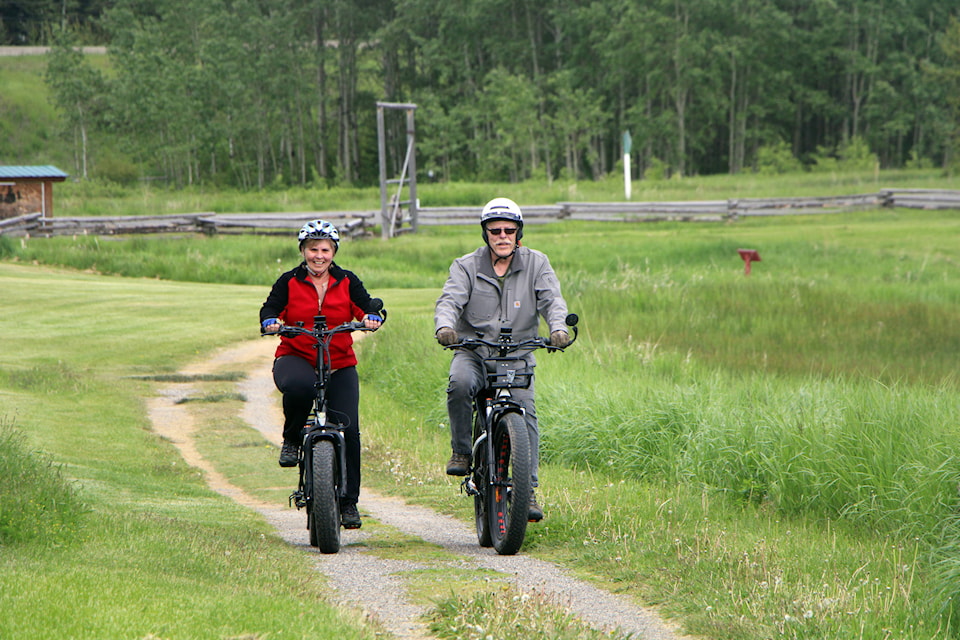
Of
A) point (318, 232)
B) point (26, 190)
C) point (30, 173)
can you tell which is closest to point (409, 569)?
point (318, 232)


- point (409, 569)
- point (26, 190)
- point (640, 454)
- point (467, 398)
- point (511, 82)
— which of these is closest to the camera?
point (409, 569)

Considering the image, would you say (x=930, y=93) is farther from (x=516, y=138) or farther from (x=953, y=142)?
(x=516, y=138)

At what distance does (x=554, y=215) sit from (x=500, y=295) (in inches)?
1394

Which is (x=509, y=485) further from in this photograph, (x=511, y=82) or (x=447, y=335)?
(x=511, y=82)

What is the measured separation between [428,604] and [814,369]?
31.0ft

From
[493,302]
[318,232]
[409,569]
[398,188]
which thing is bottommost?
[409,569]

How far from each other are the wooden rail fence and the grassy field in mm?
13404

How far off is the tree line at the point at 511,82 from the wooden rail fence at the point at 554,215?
23.7m

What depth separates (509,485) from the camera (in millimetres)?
6797

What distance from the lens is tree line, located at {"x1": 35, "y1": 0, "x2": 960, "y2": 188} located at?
68.1 metres

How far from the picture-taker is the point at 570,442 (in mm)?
10844

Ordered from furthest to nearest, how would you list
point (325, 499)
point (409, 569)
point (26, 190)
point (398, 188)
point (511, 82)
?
1. point (511, 82)
2. point (398, 188)
3. point (26, 190)
4. point (325, 499)
5. point (409, 569)

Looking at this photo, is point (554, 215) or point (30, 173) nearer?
point (30, 173)

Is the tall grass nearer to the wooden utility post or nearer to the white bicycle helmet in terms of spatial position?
the white bicycle helmet
